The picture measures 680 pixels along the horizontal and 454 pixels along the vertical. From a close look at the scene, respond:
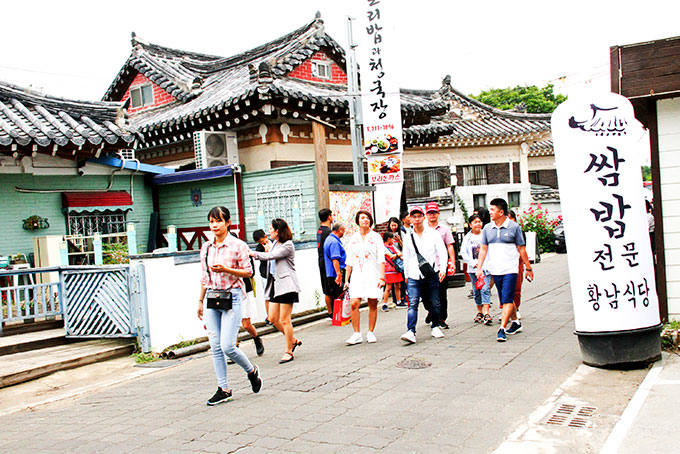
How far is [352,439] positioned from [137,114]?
15.2 meters

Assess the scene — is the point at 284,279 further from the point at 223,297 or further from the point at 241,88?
the point at 241,88

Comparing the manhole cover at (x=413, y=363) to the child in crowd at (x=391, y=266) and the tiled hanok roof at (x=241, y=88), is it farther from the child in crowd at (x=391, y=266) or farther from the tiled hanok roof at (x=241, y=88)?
the tiled hanok roof at (x=241, y=88)

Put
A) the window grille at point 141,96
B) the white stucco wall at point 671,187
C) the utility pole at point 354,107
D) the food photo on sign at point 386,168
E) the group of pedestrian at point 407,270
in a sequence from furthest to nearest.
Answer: the window grille at point 141,96
the utility pole at point 354,107
the food photo on sign at point 386,168
the group of pedestrian at point 407,270
the white stucco wall at point 671,187

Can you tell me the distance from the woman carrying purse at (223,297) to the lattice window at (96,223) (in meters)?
6.71

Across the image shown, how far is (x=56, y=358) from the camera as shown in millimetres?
8859

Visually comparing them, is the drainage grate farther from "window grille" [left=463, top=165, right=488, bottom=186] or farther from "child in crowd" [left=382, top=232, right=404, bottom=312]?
"window grille" [left=463, top=165, right=488, bottom=186]

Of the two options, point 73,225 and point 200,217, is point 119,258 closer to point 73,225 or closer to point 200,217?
point 73,225

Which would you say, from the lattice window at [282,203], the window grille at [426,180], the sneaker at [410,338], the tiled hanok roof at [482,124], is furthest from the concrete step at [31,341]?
the tiled hanok roof at [482,124]

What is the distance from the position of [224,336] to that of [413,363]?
254cm

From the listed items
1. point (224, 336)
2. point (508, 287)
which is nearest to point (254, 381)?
point (224, 336)

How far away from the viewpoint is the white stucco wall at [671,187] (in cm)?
763

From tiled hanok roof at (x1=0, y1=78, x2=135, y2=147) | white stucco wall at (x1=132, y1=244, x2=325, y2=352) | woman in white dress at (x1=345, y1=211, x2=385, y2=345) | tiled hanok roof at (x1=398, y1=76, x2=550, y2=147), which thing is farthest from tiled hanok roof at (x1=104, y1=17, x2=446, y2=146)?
tiled hanok roof at (x1=398, y1=76, x2=550, y2=147)

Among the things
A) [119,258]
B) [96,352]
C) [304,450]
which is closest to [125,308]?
[96,352]

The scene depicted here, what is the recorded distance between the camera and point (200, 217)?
14719mm
